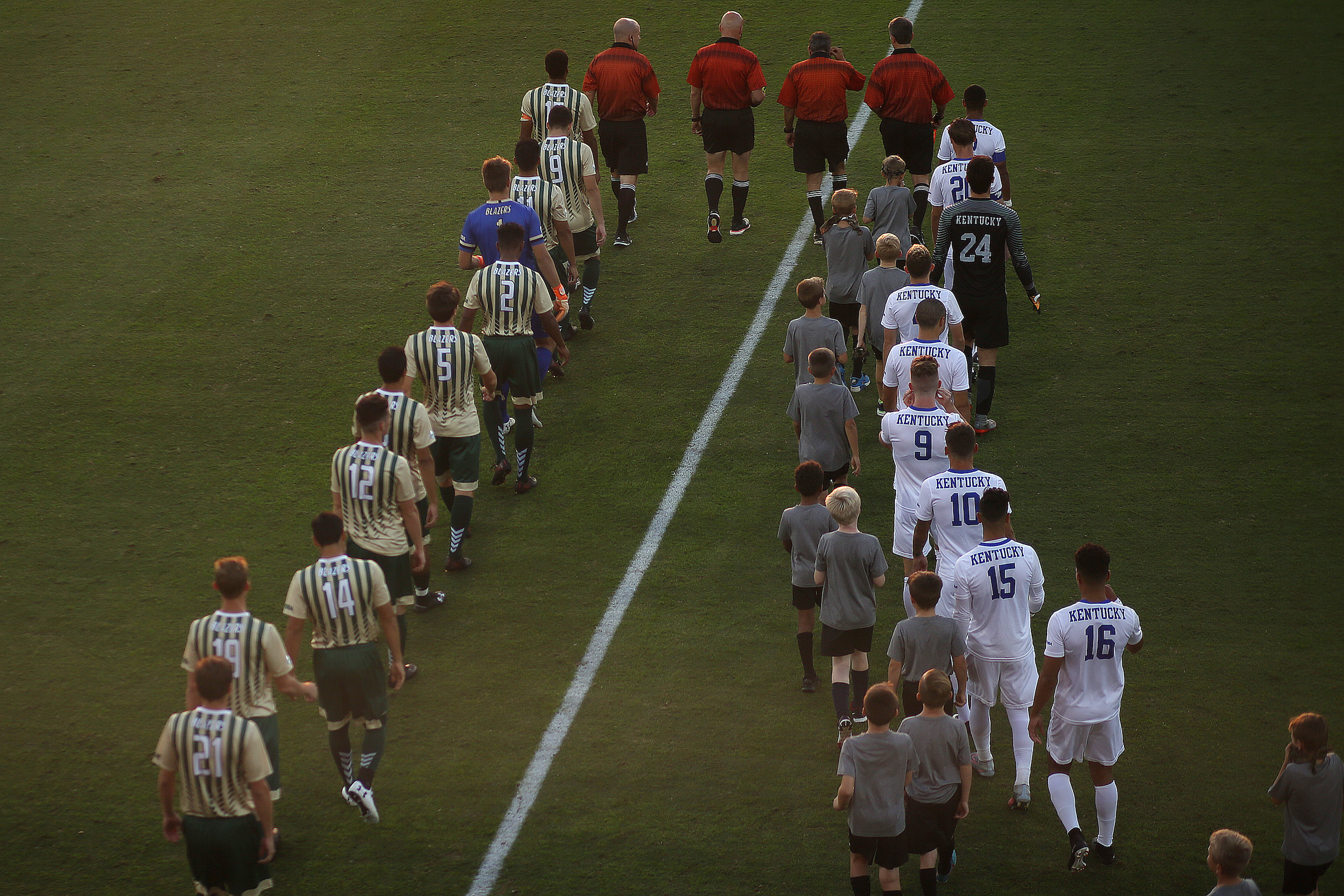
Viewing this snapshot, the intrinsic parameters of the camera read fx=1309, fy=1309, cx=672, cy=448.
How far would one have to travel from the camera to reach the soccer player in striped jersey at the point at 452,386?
9586 millimetres

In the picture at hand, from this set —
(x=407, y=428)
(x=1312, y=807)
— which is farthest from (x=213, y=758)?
(x=1312, y=807)

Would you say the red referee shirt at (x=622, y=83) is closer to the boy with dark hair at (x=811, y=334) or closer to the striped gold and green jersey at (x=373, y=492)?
the boy with dark hair at (x=811, y=334)

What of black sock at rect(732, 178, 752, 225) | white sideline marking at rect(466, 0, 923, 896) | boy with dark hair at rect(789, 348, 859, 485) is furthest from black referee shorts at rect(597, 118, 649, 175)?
boy with dark hair at rect(789, 348, 859, 485)

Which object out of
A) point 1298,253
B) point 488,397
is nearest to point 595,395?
point 488,397

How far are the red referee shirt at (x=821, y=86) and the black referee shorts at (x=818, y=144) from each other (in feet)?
0.24

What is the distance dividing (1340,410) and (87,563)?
10884mm

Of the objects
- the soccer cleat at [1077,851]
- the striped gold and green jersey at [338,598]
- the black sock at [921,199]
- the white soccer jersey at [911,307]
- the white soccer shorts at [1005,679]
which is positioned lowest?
the soccer cleat at [1077,851]

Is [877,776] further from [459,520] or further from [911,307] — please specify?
[911,307]

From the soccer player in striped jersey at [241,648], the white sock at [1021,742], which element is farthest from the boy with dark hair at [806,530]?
the soccer player in striped jersey at [241,648]

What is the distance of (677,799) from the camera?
809 cm

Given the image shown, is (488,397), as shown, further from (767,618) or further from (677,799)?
(677,799)

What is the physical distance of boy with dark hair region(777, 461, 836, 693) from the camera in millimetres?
8531

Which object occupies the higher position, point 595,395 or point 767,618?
point 595,395

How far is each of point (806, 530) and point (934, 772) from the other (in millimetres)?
2092
